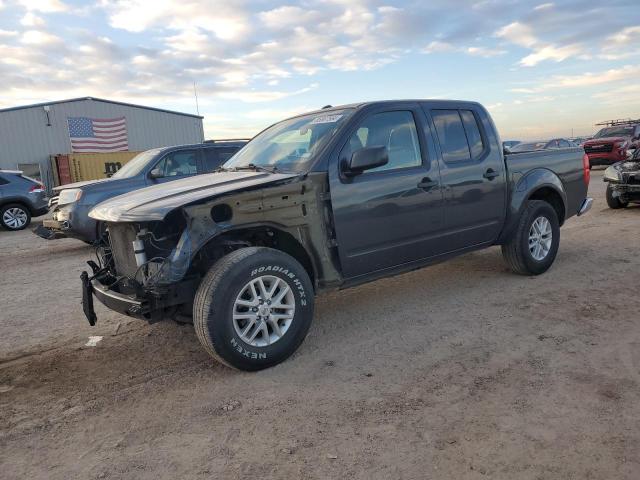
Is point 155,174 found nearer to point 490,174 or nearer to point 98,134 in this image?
point 490,174

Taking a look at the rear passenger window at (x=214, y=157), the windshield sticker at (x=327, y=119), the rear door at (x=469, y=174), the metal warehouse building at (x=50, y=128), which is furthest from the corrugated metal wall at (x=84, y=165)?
the rear door at (x=469, y=174)

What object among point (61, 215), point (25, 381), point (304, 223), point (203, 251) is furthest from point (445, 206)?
point (61, 215)

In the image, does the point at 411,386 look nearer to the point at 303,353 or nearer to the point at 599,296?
the point at 303,353

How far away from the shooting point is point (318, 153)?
12.8 ft

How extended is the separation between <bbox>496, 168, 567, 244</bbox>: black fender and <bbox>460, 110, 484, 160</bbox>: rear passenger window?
57 cm

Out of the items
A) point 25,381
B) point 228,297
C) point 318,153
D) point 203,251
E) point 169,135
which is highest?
point 169,135

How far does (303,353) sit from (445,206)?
1922 mm

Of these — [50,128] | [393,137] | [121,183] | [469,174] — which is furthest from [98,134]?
[469,174]

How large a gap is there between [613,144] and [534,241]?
1654cm

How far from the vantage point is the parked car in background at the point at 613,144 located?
18.9m

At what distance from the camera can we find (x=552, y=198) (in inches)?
230

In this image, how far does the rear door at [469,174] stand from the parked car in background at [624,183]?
6.32 metres

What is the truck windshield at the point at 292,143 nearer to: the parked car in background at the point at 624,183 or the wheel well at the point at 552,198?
the wheel well at the point at 552,198

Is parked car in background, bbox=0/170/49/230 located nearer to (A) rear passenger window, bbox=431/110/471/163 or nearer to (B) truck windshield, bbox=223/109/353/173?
(B) truck windshield, bbox=223/109/353/173
